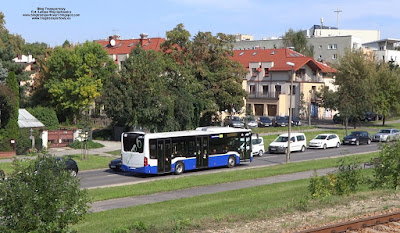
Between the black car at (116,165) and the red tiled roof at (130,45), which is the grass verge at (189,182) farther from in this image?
the red tiled roof at (130,45)

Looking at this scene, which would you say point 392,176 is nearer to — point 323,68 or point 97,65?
point 97,65

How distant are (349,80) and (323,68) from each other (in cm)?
1678

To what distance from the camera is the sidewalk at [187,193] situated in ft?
73.7

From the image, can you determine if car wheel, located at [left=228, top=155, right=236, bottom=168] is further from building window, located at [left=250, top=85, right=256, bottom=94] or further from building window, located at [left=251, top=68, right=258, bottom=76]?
building window, located at [left=251, top=68, right=258, bottom=76]

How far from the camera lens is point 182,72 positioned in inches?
2135

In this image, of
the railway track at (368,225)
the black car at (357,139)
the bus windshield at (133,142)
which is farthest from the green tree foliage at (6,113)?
the railway track at (368,225)

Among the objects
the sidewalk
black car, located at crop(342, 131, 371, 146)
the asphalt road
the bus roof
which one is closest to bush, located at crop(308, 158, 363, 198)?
the sidewalk

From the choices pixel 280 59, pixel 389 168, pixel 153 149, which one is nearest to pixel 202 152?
pixel 153 149

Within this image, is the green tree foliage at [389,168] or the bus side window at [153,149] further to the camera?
the bus side window at [153,149]

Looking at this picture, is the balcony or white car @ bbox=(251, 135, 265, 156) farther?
the balcony

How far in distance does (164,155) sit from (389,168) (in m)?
15.9

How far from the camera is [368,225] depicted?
13430 millimetres

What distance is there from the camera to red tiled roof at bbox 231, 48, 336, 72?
260 feet

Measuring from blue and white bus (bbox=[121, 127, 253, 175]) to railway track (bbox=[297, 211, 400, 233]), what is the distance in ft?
64.2
